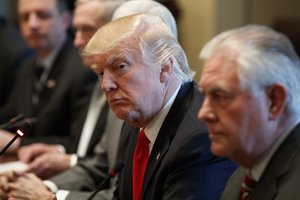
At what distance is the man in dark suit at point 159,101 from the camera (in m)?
1.71

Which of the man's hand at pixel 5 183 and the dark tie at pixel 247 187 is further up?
the dark tie at pixel 247 187

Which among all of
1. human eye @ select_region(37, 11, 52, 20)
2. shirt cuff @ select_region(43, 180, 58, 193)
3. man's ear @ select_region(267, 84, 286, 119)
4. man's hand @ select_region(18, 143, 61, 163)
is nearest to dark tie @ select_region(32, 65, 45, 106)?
human eye @ select_region(37, 11, 52, 20)

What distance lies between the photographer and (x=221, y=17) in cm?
373

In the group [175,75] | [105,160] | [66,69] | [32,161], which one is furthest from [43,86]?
[175,75]

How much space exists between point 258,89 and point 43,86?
82.6 inches

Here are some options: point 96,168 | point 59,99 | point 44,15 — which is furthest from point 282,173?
point 44,15

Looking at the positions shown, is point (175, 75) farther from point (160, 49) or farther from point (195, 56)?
point (195, 56)

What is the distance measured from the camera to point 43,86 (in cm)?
331

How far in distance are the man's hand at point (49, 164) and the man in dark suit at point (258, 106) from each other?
1.29m

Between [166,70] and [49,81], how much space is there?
160 centimetres

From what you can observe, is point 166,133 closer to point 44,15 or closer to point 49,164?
point 49,164

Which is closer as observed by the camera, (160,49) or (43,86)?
(160,49)

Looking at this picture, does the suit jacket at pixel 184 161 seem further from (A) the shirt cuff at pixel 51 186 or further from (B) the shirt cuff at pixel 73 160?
(B) the shirt cuff at pixel 73 160

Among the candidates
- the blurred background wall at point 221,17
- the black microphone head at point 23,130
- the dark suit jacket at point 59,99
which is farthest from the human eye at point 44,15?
the black microphone head at point 23,130
